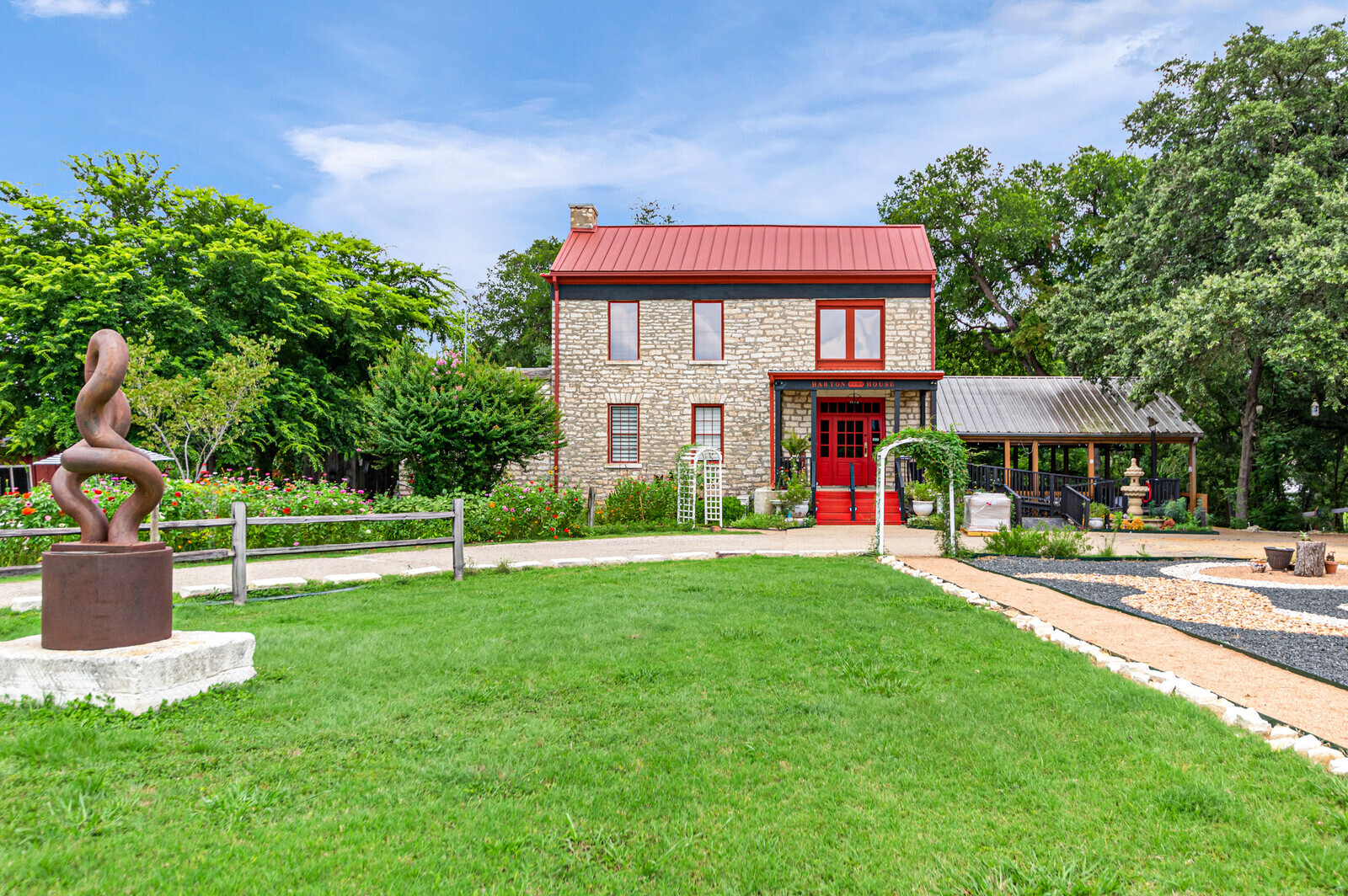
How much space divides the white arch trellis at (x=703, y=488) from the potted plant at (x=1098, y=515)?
845cm

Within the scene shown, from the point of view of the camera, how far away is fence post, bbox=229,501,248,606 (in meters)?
7.49

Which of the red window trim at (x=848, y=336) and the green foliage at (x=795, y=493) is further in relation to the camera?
the red window trim at (x=848, y=336)

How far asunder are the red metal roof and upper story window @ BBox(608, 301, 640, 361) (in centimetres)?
84

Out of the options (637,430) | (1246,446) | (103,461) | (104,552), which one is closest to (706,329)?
(637,430)

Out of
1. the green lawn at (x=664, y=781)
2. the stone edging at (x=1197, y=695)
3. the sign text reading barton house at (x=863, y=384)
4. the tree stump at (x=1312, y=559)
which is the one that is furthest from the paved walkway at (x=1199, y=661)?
the sign text reading barton house at (x=863, y=384)

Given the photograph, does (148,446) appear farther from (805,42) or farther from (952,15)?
(952,15)

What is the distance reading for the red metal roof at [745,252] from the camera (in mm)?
20031

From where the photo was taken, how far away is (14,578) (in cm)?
931

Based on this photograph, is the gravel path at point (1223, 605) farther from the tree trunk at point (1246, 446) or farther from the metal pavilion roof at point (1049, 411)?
the metal pavilion roof at point (1049, 411)

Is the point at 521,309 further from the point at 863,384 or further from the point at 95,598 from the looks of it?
the point at 95,598

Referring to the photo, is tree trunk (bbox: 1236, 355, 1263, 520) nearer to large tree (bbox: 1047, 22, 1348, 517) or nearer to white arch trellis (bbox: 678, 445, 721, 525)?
large tree (bbox: 1047, 22, 1348, 517)

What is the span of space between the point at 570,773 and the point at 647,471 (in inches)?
666

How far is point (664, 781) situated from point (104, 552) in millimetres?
3553

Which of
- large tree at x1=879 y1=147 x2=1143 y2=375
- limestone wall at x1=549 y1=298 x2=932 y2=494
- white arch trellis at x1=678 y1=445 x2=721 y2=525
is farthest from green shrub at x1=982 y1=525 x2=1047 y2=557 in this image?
large tree at x1=879 y1=147 x2=1143 y2=375
